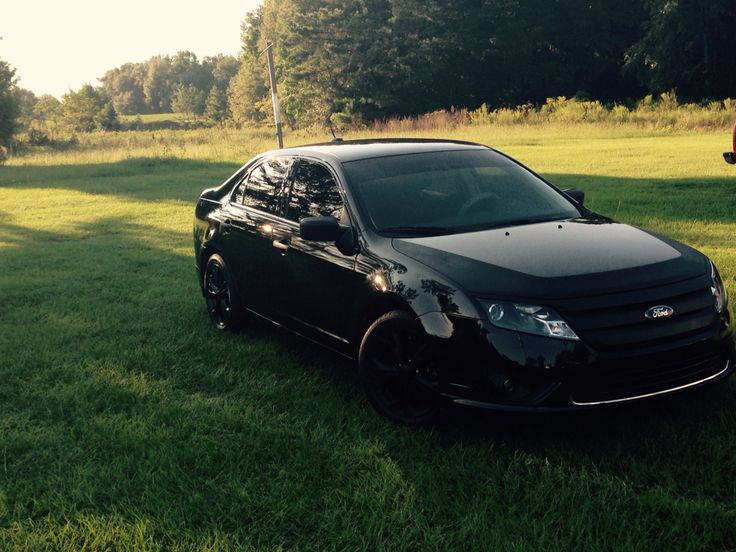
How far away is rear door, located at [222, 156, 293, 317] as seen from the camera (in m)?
5.40

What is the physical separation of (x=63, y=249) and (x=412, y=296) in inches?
347

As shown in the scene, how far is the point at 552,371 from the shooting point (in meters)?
3.54

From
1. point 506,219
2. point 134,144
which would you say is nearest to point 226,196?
point 506,219

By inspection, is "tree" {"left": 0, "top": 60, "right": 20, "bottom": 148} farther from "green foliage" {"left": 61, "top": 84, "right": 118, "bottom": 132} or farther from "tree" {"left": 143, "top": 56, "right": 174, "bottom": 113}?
"tree" {"left": 143, "top": 56, "right": 174, "bottom": 113}

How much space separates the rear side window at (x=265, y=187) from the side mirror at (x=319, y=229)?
102 cm

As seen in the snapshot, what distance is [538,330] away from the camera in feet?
11.8

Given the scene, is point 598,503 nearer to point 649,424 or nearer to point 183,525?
point 649,424

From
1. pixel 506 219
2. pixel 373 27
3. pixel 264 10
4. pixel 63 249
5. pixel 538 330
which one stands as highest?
pixel 264 10

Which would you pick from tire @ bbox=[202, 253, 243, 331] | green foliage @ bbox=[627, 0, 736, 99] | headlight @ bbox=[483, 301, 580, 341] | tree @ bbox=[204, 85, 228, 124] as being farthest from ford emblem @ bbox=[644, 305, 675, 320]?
tree @ bbox=[204, 85, 228, 124]

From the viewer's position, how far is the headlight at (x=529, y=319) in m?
3.57

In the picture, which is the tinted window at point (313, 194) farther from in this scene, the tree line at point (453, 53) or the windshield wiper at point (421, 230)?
the tree line at point (453, 53)

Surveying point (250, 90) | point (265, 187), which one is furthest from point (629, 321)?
point (250, 90)

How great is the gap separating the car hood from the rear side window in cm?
155

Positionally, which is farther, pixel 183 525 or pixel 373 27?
pixel 373 27
